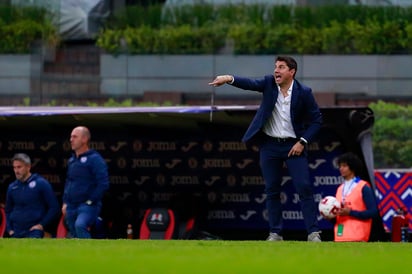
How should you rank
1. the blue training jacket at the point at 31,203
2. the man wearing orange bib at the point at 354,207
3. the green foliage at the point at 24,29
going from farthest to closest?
the green foliage at the point at 24,29 → the blue training jacket at the point at 31,203 → the man wearing orange bib at the point at 354,207

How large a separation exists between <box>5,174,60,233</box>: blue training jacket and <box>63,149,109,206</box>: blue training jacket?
83 centimetres

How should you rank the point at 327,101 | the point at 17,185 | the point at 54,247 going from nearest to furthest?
1. the point at 54,247
2. the point at 17,185
3. the point at 327,101

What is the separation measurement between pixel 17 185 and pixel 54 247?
591 cm

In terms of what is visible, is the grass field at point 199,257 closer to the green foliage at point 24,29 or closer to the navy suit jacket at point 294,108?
the navy suit jacket at point 294,108

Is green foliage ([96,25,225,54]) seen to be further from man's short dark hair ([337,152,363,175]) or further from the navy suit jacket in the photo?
the navy suit jacket

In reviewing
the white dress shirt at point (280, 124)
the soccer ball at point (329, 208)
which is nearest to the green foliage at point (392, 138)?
the soccer ball at point (329, 208)

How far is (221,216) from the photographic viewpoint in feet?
63.8

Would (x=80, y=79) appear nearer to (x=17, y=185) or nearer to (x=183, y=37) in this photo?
(x=183, y=37)

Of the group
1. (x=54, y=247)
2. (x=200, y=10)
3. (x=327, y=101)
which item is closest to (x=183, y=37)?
(x=200, y=10)

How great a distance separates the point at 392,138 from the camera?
20594 millimetres

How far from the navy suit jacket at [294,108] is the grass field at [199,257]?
1772 mm

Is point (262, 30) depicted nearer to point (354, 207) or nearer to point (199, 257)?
point (354, 207)

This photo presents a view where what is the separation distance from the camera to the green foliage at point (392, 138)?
2025 cm

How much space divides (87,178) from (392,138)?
5.37 metres
